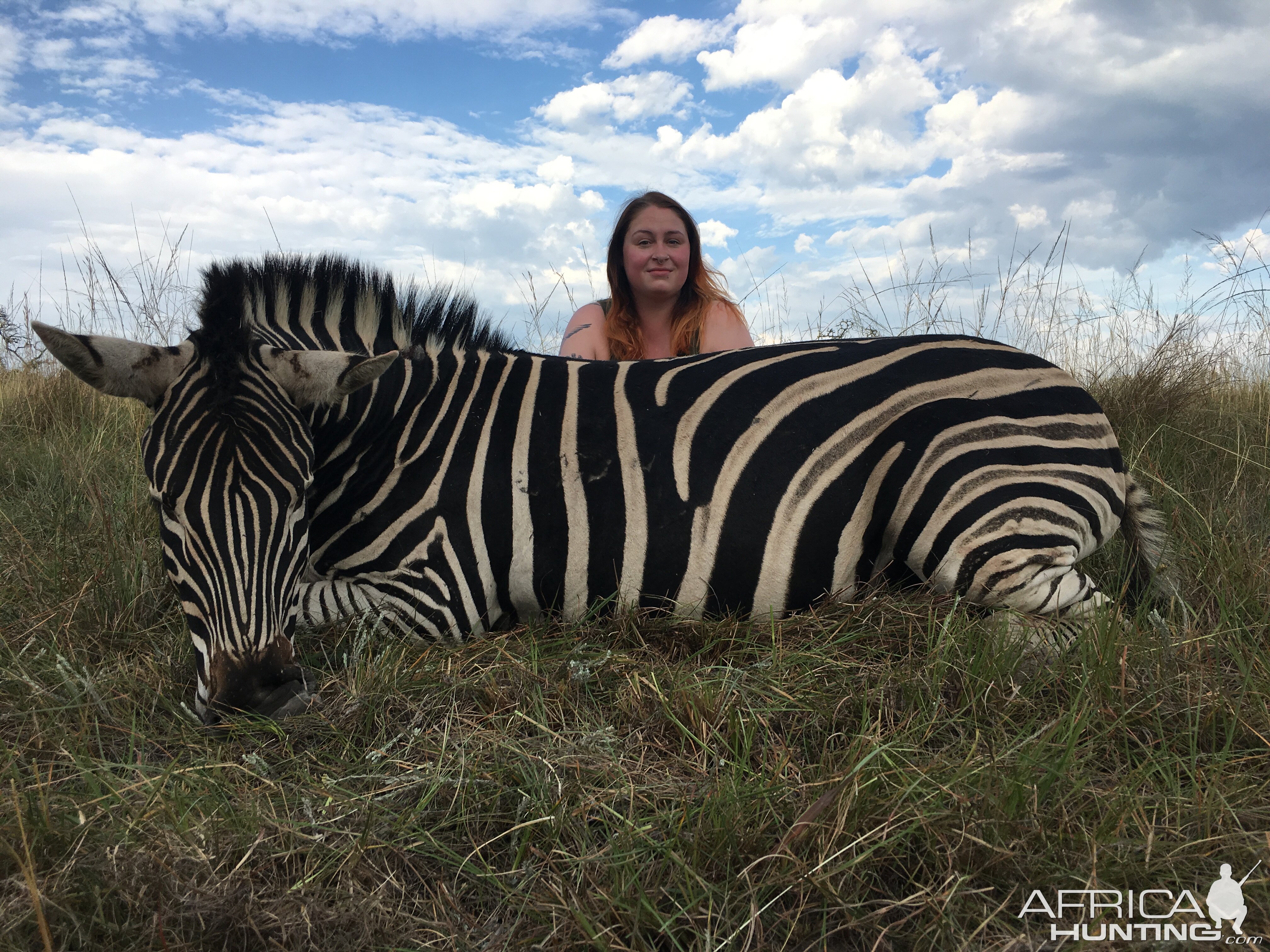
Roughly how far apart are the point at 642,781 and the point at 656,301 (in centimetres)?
438

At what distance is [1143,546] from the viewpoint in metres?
3.34

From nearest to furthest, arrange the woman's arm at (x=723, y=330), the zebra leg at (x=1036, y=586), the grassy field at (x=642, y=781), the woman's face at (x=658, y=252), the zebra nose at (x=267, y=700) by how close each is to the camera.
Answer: the grassy field at (x=642, y=781) < the zebra nose at (x=267, y=700) < the zebra leg at (x=1036, y=586) < the woman's face at (x=658, y=252) < the woman's arm at (x=723, y=330)

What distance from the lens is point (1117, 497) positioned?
321 cm

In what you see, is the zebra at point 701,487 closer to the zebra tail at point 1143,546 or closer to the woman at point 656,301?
the zebra tail at point 1143,546

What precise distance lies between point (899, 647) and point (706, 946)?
63.0 inches

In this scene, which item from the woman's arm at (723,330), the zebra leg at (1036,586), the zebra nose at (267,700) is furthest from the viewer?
the woman's arm at (723,330)

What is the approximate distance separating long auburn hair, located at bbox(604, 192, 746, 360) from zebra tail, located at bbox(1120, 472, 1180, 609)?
3128mm

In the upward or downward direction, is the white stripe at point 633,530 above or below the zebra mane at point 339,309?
below

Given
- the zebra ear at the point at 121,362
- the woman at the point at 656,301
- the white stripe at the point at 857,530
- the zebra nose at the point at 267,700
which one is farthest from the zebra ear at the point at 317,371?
the woman at the point at 656,301

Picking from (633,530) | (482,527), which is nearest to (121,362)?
(482,527)

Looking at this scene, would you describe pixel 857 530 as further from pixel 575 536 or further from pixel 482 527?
pixel 482 527

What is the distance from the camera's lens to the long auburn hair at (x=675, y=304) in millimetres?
5738

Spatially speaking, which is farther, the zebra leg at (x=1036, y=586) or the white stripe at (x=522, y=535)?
the white stripe at (x=522, y=535)

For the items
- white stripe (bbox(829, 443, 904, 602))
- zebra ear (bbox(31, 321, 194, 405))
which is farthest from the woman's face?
zebra ear (bbox(31, 321, 194, 405))
